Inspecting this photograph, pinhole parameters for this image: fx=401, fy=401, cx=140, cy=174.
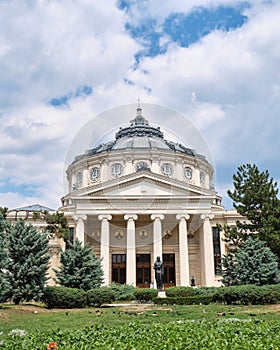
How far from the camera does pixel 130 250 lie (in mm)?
42781

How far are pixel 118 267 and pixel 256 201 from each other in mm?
21331

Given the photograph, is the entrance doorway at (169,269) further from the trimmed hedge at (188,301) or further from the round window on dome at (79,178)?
the trimmed hedge at (188,301)

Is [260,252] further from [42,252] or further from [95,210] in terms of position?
[95,210]

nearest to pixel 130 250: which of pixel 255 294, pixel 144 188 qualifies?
pixel 144 188

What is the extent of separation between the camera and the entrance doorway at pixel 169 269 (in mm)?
47562

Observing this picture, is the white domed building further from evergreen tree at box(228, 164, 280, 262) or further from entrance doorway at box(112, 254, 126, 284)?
evergreen tree at box(228, 164, 280, 262)

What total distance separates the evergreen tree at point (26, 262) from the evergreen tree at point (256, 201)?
17.0 metres

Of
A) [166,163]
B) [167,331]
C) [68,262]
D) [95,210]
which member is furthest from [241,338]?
[166,163]

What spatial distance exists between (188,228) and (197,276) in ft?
19.1

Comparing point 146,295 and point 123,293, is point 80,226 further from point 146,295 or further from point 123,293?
point 146,295

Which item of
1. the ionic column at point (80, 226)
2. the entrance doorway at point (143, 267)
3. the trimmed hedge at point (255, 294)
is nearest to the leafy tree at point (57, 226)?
the ionic column at point (80, 226)

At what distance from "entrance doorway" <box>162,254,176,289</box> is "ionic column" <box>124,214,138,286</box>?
6736mm

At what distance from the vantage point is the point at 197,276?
48344mm

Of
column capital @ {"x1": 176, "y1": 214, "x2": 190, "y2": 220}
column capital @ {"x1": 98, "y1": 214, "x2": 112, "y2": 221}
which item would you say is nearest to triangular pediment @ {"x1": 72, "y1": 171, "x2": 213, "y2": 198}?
column capital @ {"x1": 176, "y1": 214, "x2": 190, "y2": 220}
